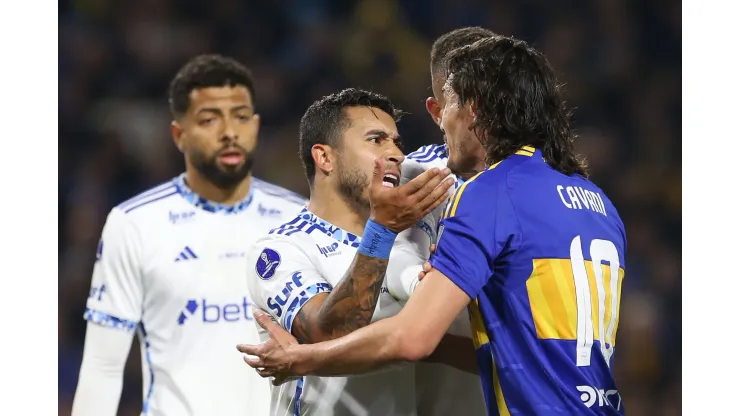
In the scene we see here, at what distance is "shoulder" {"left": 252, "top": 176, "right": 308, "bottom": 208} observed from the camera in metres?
5.75

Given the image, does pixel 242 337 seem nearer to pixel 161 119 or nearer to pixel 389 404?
pixel 389 404

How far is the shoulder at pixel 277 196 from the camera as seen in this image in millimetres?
5746

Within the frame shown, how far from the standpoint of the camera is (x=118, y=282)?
529 centimetres

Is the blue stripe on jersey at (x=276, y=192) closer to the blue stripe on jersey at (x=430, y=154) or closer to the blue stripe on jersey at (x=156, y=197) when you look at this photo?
the blue stripe on jersey at (x=156, y=197)

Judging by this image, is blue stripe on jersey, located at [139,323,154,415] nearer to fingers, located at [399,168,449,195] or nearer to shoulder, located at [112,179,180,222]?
shoulder, located at [112,179,180,222]

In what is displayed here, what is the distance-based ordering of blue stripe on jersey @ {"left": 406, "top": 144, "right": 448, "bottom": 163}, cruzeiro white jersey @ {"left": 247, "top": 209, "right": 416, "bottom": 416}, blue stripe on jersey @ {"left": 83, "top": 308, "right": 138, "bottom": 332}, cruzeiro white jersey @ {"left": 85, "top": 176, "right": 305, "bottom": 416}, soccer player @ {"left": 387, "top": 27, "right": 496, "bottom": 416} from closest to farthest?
cruzeiro white jersey @ {"left": 247, "top": 209, "right": 416, "bottom": 416}, soccer player @ {"left": 387, "top": 27, "right": 496, "bottom": 416}, blue stripe on jersey @ {"left": 406, "top": 144, "right": 448, "bottom": 163}, cruzeiro white jersey @ {"left": 85, "top": 176, "right": 305, "bottom": 416}, blue stripe on jersey @ {"left": 83, "top": 308, "right": 138, "bottom": 332}

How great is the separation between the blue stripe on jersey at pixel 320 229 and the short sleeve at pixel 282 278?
107 mm

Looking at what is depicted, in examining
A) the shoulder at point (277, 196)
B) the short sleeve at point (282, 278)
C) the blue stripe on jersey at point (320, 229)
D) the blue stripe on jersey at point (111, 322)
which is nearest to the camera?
the short sleeve at point (282, 278)

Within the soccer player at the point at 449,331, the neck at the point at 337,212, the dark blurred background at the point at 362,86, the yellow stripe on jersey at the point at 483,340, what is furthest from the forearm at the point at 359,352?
the dark blurred background at the point at 362,86

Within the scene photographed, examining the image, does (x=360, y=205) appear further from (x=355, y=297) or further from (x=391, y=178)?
(x=355, y=297)

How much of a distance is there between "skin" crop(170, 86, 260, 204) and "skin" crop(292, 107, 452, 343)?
1882 millimetres

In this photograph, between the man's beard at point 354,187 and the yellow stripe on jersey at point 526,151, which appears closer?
the yellow stripe on jersey at point 526,151

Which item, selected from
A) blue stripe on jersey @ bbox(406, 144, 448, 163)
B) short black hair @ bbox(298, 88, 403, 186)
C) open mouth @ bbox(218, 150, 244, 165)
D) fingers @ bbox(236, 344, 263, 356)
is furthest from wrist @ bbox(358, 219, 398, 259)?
open mouth @ bbox(218, 150, 244, 165)

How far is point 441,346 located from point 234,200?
7.98 feet
